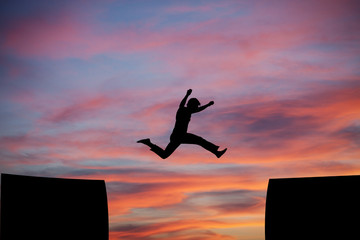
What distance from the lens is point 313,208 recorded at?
16469 mm

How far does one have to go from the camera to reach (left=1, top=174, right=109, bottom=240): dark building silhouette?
1507cm

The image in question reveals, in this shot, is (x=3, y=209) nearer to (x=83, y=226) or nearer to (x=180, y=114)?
(x=83, y=226)

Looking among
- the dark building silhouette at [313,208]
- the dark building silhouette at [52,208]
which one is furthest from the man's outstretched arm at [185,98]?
the dark building silhouette at [52,208]

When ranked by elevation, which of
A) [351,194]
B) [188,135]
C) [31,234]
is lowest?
[31,234]

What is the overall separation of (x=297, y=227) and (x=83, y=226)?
7.57m

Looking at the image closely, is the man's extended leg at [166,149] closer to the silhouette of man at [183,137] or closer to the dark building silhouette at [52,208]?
the silhouette of man at [183,137]

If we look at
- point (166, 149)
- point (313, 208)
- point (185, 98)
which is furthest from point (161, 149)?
point (313, 208)

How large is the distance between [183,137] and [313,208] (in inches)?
203

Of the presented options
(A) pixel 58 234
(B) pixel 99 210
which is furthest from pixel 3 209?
(B) pixel 99 210

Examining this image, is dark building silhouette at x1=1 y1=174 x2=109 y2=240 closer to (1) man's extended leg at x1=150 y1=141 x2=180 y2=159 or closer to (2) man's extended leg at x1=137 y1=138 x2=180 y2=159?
(2) man's extended leg at x1=137 y1=138 x2=180 y2=159

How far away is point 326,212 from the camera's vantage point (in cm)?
1620

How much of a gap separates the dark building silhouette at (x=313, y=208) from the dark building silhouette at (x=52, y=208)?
6277 mm

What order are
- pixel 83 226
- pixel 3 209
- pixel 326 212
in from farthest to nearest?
1. pixel 83 226
2. pixel 326 212
3. pixel 3 209

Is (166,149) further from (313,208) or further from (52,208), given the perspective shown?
(313,208)
